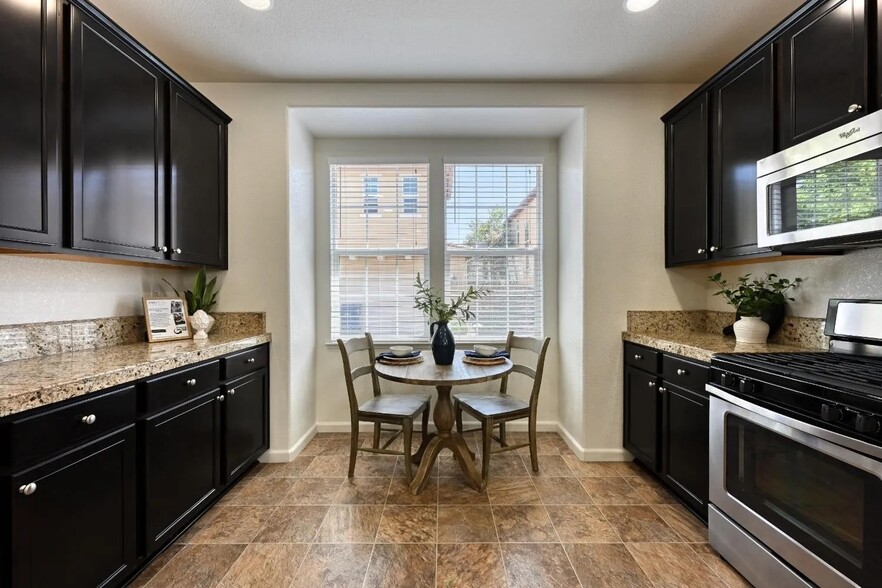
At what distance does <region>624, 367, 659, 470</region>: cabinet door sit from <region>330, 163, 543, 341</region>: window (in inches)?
37.6

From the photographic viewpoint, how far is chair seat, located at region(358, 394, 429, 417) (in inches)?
102

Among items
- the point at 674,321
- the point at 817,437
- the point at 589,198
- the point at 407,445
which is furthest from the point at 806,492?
the point at 589,198

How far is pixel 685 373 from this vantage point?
7.02 ft

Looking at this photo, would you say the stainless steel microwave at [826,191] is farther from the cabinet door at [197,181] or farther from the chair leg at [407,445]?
the cabinet door at [197,181]

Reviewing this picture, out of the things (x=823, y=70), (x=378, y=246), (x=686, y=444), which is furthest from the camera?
(x=378, y=246)

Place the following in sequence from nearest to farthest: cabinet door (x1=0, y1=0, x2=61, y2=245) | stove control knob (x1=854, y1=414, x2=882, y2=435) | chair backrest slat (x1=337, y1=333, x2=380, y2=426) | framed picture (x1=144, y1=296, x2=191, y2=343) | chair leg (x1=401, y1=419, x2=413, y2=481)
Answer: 1. stove control knob (x1=854, y1=414, x2=882, y2=435)
2. cabinet door (x1=0, y1=0, x2=61, y2=245)
3. framed picture (x1=144, y1=296, x2=191, y2=343)
4. chair leg (x1=401, y1=419, x2=413, y2=481)
5. chair backrest slat (x1=337, y1=333, x2=380, y2=426)

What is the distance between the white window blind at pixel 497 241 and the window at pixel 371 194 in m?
0.62

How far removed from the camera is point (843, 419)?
125 cm

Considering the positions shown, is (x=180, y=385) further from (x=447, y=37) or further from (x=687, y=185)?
(x=687, y=185)

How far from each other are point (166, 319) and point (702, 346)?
3.12 meters

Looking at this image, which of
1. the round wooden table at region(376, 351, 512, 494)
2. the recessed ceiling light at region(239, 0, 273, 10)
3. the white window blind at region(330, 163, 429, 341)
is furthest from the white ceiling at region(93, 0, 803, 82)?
the round wooden table at region(376, 351, 512, 494)

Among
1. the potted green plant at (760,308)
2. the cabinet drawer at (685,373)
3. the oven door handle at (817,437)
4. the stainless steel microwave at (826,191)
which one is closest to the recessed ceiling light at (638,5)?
the stainless steel microwave at (826,191)

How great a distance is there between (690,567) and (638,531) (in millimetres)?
281

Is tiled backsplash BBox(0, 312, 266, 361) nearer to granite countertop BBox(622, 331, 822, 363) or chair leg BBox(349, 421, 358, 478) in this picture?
chair leg BBox(349, 421, 358, 478)
